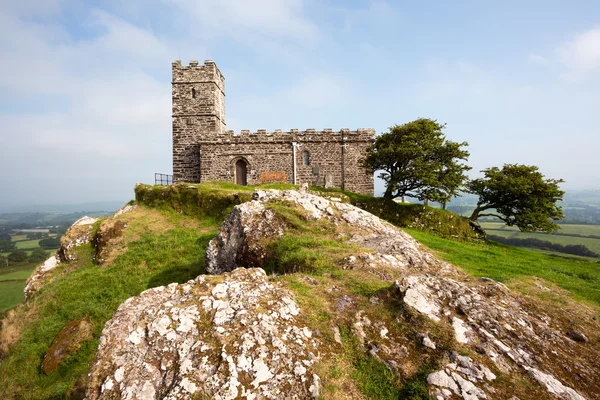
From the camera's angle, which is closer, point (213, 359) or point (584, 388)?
point (584, 388)

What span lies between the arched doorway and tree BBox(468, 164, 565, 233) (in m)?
21.7

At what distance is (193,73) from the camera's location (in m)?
29.1

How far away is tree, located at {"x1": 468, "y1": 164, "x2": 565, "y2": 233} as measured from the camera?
67.1 feet

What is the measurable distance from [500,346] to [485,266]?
859 centimetres

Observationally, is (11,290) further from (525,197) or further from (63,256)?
(525,197)

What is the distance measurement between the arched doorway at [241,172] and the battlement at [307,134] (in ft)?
8.89

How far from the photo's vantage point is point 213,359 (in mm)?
4402

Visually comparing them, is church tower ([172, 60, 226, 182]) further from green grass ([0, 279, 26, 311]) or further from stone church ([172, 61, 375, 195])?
green grass ([0, 279, 26, 311])

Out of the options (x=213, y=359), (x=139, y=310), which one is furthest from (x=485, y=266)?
(x=139, y=310)

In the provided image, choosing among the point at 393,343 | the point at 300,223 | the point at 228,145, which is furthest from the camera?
the point at 228,145

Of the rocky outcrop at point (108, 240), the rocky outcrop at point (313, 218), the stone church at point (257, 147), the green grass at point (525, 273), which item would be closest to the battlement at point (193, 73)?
the stone church at point (257, 147)

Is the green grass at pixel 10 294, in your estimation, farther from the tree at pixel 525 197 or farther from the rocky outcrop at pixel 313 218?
the tree at pixel 525 197

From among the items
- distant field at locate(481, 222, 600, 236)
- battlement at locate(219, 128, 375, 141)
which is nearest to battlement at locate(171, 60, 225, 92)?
battlement at locate(219, 128, 375, 141)

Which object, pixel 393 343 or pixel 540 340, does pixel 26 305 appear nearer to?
pixel 393 343
